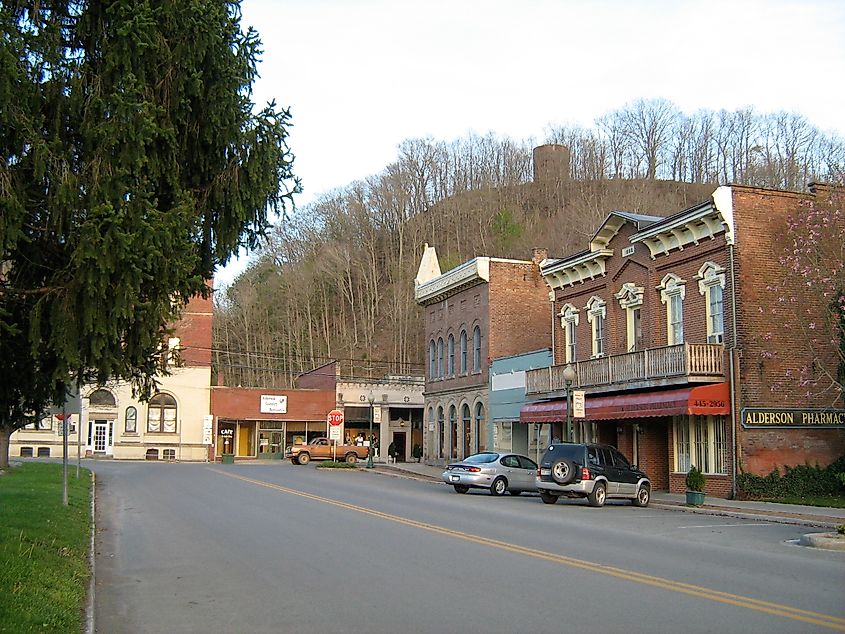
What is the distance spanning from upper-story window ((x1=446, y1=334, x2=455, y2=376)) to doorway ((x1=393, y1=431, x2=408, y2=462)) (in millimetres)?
17702

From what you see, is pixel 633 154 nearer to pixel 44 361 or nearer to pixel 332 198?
pixel 332 198

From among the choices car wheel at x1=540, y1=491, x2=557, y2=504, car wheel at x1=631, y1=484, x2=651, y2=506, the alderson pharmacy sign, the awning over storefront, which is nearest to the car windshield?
the awning over storefront

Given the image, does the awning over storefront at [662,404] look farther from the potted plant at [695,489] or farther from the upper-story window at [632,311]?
the upper-story window at [632,311]

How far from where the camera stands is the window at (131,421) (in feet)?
211

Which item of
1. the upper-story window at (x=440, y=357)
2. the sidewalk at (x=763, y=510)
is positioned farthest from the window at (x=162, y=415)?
the sidewalk at (x=763, y=510)

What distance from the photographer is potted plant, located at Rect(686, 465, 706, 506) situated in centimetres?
2461

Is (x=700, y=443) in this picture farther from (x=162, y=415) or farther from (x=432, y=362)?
(x=162, y=415)

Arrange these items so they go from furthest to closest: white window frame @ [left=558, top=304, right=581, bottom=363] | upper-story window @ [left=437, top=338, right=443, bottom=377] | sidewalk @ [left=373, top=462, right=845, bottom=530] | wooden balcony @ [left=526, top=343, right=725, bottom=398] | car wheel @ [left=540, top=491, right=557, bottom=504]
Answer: upper-story window @ [left=437, top=338, right=443, bottom=377] < white window frame @ [left=558, top=304, right=581, bottom=363] < wooden balcony @ [left=526, top=343, right=725, bottom=398] < car wheel @ [left=540, top=491, right=557, bottom=504] < sidewalk @ [left=373, top=462, right=845, bottom=530]

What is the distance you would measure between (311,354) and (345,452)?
26.2 m

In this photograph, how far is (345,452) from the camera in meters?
57.1

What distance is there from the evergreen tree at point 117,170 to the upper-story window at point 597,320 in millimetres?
25411

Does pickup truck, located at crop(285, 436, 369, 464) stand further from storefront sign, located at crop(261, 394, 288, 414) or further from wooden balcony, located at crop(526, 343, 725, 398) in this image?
wooden balcony, located at crop(526, 343, 725, 398)

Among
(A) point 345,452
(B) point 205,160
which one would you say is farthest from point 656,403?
(A) point 345,452

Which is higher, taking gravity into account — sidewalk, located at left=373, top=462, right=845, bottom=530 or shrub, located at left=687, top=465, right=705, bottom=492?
shrub, located at left=687, top=465, right=705, bottom=492
